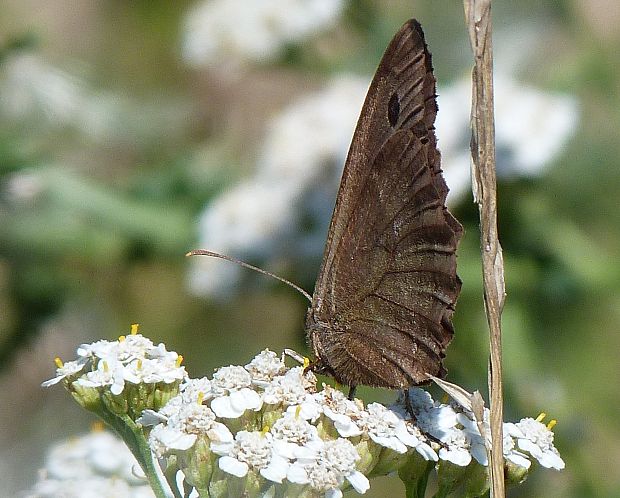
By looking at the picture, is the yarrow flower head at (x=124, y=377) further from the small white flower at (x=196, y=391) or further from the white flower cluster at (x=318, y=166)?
the white flower cluster at (x=318, y=166)

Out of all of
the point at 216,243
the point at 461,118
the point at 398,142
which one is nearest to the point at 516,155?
the point at 461,118

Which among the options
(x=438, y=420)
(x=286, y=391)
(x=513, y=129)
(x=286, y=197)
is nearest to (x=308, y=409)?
(x=286, y=391)

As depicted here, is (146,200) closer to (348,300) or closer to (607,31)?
(348,300)

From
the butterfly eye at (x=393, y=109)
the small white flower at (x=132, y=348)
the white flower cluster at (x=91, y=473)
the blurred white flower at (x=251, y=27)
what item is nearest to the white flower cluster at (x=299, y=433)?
the small white flower at (x=132, y=348)

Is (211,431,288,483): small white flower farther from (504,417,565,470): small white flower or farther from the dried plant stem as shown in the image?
(504,417,565,470): small white flower

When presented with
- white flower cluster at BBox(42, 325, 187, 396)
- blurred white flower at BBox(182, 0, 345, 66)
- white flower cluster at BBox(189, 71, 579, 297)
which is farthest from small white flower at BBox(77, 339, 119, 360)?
blurred white flower at BBox(182, 0, 345, 66)
